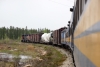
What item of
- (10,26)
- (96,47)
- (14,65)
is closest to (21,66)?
(14,65)

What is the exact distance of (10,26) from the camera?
418ft

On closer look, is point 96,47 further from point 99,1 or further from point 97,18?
point 99,1

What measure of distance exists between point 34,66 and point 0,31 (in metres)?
101

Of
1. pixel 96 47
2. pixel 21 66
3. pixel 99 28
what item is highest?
pixel 99 28

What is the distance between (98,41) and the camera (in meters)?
2.77

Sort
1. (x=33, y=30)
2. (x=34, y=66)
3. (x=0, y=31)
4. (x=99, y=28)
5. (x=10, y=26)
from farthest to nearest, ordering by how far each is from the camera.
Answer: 1. (x=33, y=30)
2. (x=10, y=26)
3. (x=0, y=31)
4. (x=34, y=66)
5. (x=99, y=28)

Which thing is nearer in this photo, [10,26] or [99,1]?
[99,1]

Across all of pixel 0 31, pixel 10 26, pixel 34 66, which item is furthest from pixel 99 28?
pixel 10 26

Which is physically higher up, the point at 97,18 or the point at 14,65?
the point at 97,18

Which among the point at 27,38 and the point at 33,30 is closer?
the point at 27,38

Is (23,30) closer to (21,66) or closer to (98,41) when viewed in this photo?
(21,66)

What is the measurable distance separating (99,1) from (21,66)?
54.0 ft

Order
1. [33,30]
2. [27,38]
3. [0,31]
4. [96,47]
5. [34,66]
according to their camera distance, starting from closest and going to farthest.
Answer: [96,47], [34,66], [27,38], [0,31], [33,30]

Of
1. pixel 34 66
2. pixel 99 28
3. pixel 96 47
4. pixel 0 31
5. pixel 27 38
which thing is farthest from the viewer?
pixel 0 31
